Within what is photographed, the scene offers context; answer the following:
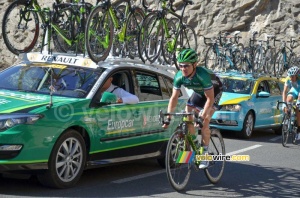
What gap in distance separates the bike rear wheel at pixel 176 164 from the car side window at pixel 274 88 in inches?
374

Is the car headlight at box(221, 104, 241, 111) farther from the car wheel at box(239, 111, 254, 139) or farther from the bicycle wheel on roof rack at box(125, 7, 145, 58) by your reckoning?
the bicycle wheel on roof rack at box(125, 7, 145, 58)

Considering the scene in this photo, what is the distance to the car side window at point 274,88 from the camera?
692 inches

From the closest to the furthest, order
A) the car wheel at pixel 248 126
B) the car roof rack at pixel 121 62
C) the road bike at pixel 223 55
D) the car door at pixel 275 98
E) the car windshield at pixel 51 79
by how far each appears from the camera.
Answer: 1. the car windshield at pixel 51 79
2. the car roof rack at pixel 121 62
3. the car wheel at pixel 248 126
4. the car door at pixel 275 98
5. the road bike at pixel 223 55

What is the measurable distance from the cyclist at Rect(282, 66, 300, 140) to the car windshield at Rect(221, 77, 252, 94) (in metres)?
1.68

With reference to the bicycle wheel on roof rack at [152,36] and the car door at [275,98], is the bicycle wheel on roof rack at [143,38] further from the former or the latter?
the car door at [275,98]

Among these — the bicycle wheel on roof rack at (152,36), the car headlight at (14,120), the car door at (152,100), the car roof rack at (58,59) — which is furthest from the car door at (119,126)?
the bicycle wheel on roof rack at (152,36)

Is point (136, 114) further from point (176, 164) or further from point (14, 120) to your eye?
point (14, 120)

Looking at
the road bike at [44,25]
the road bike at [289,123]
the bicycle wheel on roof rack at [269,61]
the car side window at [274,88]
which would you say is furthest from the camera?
the bicycle wheel on roof rack at [269,61]

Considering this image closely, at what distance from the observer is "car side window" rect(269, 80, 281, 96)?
17.6 m

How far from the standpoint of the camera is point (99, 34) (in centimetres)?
1013

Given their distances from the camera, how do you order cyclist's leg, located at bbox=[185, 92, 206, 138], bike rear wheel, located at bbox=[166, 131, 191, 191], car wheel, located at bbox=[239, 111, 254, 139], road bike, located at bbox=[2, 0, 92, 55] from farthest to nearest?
car wheel, located at bbox=[239, 111, 254, 139]
road bike, located at bbox=[2, 0, 92, 55]
cyclist's leg, located at bbox=[185, 92, 206, 138]
bike rear wheel, located at bbox=[166, 131, 191, 191]

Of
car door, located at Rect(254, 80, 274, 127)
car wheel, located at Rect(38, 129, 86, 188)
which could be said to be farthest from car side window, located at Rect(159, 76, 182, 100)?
car door, located at Rect(254, 80, 274, 127)

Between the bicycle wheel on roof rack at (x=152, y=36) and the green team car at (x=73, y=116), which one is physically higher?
the bicycle wheel on roof rack at (x=152, y=36)

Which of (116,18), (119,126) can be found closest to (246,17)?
(116,18)
